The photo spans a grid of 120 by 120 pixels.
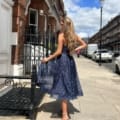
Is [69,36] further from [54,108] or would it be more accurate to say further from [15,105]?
[54,108]

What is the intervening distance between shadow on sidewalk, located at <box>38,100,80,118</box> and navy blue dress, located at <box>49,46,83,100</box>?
58cm

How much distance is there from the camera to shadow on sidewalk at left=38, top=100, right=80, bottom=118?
8438 mm

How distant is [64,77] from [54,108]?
1.40 meters

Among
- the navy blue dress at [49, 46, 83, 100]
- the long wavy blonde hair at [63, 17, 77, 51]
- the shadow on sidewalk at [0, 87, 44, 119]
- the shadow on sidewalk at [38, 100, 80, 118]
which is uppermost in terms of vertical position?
the long wavy blonde hair at [63, 17, 77, 51]

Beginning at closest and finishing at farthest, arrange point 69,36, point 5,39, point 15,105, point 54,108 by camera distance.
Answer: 1. point 69,36
2. point 15,105
3. point 54,108
4. point 5,39

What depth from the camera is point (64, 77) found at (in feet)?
26.0

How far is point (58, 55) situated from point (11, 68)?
5650 mm

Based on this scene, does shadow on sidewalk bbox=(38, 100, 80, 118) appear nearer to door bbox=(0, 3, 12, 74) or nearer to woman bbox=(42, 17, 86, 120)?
woman bbox=(42, 17, 86, 120)

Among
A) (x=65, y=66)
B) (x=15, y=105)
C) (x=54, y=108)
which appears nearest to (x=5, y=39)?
(x=54, y=108)

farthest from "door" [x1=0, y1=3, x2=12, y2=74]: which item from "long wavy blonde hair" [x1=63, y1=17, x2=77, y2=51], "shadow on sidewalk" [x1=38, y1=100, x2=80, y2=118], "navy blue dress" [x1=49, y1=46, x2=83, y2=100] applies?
"navy blue dress" [x1=49, y1=46, x2=83, y2=100]

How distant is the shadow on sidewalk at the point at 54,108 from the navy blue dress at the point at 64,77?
58 cm

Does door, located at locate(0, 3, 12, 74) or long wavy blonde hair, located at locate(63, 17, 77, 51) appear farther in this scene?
door, located at locate(0, 3, 12, 74)

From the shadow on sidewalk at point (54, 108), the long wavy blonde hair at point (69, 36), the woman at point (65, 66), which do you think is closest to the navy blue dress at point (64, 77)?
the woman at point (65, 66)

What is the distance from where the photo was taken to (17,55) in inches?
536
